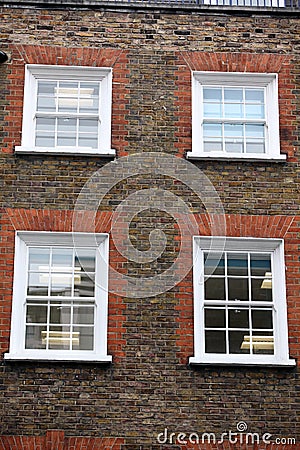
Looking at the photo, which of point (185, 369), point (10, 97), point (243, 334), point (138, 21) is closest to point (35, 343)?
point (185, 369)

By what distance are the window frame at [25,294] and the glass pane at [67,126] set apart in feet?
6.16

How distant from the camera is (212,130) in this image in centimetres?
1501

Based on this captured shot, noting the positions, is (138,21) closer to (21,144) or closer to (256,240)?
(21,144)

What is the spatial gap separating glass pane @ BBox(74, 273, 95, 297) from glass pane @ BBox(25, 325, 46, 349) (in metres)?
0.77

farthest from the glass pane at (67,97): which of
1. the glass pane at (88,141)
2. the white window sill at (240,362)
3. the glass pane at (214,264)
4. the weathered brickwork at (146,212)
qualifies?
the white window sill at (240,362)

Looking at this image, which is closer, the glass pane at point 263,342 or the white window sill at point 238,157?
the glass pane at point 263,342

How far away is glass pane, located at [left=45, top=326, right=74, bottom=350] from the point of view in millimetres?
13641

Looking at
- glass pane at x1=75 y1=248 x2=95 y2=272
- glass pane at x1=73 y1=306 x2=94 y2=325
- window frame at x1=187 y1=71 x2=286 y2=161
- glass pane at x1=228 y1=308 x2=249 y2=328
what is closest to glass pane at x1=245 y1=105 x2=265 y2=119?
window frame at x1=187 y1=71 x2=286 y2=161

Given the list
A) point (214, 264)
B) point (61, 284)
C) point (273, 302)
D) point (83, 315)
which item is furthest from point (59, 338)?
point (273, 302)

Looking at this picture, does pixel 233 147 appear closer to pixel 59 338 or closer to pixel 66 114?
pixel 66 114

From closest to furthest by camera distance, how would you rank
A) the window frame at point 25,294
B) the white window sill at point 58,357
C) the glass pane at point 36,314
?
the white window sill at point 58,357, the window frame at point 25,294, the glass pane at point 36,314

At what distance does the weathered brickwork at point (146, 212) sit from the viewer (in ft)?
43.1

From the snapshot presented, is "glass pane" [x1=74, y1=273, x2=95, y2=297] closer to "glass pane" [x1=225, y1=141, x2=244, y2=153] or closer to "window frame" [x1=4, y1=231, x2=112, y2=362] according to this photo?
"window frame" [x1=4, y1=231, x2=112, y2=362]

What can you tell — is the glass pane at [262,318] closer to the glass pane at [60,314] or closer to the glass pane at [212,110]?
the glass pane at [60,314]
